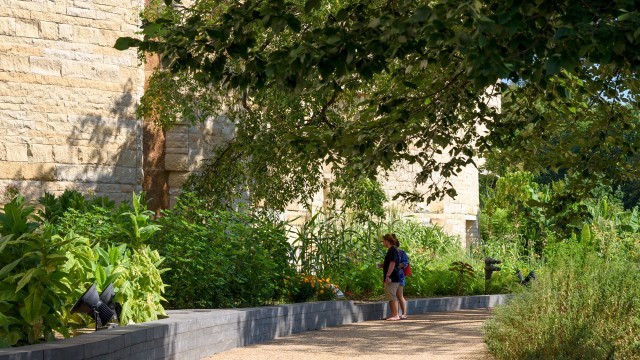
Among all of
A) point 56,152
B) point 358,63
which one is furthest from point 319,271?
point 358,63

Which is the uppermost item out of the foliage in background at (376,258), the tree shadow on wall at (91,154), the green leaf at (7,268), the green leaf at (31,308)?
the tree shadow on wall at (91,154)

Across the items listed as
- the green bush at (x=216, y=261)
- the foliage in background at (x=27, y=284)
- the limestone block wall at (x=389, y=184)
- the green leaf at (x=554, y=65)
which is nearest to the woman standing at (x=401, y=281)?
the limestone block wall at (x=389, y=184)

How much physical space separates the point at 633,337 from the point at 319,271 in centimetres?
853

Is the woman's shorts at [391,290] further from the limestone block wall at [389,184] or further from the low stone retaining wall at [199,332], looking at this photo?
the limestone block wall at [389,184]

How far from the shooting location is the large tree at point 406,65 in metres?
5.18

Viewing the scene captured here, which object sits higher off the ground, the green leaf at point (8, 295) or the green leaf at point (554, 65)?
the green leaf at point (554, 65)

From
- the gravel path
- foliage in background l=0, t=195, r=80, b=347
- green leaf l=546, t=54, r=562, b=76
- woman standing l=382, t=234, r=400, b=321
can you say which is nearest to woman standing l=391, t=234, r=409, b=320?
woman standing l=382, t=234, r=400, b=321

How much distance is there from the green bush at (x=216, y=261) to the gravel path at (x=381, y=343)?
0.81 metres

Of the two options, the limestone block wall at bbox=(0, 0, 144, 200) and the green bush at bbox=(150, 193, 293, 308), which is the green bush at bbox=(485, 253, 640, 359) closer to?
the green bush at bbox=(150, 193, 293, 308)

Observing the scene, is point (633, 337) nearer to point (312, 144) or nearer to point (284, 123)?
point (312, 144)

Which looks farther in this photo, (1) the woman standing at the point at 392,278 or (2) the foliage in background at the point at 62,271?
(1) the woman standing at the point at 392,278

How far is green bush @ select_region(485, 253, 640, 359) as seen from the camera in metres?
8.30

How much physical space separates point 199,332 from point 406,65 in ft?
11.0

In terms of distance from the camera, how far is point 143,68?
59.0 ft
